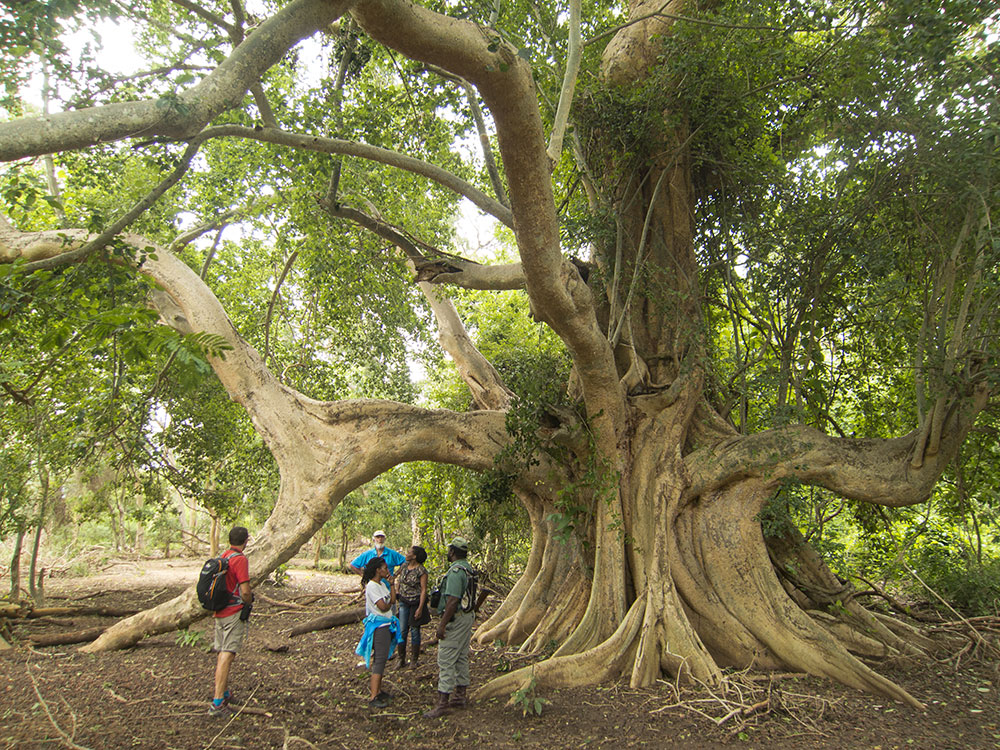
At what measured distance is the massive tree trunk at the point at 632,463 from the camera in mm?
6004

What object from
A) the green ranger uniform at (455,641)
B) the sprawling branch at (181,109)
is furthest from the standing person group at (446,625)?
the sprawling branch at (181,109)

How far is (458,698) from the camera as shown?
5.35m

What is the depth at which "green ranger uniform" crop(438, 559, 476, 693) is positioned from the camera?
5.27 m

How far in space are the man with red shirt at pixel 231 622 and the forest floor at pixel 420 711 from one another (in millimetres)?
225

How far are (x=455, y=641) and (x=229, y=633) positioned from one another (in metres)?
1.87

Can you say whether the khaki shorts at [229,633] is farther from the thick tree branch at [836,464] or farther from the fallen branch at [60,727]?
the thick tree branch at [836,464]

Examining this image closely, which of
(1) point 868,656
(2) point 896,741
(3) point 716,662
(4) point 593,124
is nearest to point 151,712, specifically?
(3) point 716,662

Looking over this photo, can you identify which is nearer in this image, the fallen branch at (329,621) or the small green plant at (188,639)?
the small green plant at (188,639)

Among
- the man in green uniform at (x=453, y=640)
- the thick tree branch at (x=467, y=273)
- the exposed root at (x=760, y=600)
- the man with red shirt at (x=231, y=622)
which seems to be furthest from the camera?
the thick tree branch at (x=467, y=273)

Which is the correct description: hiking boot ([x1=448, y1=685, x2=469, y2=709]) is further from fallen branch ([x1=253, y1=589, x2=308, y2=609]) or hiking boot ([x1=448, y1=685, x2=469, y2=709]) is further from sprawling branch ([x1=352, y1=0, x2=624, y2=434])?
fallen branch ([x1=253, y1=589, x2=308, y2=609])

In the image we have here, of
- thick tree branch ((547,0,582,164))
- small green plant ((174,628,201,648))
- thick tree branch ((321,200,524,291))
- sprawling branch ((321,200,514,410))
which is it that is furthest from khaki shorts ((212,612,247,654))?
sprawling branch ((321,200,514,410))

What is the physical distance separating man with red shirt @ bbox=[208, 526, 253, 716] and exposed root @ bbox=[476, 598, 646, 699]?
2117 millimetres

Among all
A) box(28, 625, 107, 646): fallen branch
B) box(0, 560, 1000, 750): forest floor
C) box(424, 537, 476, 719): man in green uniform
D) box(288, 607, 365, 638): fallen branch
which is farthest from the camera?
box(288, 607, 365, 638): fallen branch

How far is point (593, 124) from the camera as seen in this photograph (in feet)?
24.4
